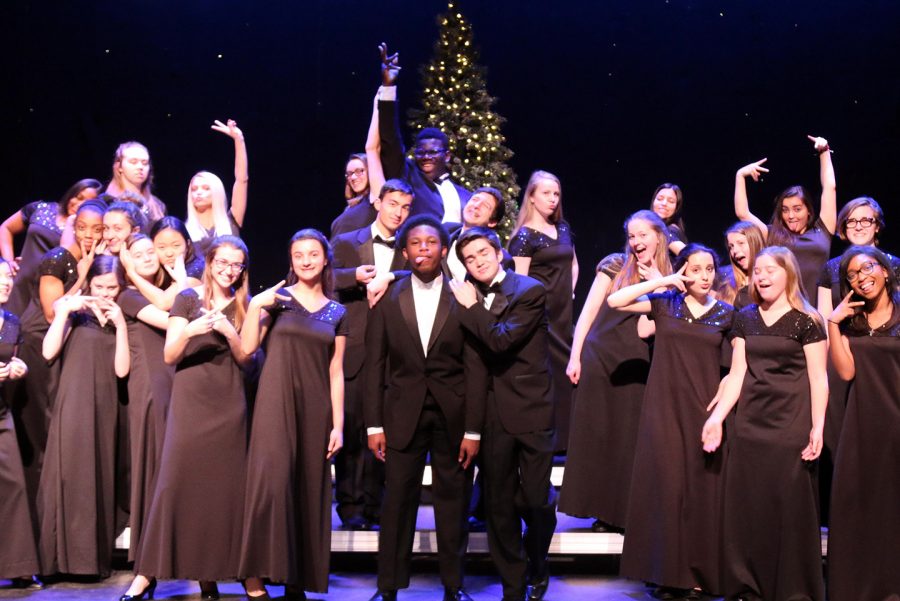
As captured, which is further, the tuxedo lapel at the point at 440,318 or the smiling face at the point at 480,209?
the smiling face at the point at 480,209

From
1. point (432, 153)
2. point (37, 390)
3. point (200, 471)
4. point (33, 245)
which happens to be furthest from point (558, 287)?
point (33, 245)

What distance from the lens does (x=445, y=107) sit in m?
7.95

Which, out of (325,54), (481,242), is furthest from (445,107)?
(481,242)

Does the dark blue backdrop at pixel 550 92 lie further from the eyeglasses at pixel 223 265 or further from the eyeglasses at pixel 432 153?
the eyeglasses at pixel 223 265

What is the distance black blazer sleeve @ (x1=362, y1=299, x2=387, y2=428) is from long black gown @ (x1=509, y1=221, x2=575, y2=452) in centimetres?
130

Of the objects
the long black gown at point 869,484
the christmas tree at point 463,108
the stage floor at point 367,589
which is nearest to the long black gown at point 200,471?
the stage floor at point 367,589

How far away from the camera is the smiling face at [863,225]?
564cm

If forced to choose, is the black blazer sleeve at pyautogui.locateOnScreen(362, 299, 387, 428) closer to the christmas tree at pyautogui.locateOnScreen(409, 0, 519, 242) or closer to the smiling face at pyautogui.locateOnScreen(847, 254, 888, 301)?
the smiling face at pyautogui.locateOnScreen(847, 254, 888, 301)

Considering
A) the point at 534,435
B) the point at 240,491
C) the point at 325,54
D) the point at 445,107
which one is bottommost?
the point at 240,491

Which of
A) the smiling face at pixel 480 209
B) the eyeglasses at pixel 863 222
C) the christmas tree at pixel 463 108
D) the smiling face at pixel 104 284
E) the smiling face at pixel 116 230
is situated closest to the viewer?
the smiling face at pixel 104 284

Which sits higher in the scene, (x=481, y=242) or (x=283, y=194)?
(x=283, y=194)

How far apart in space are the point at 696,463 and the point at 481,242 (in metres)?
1.42

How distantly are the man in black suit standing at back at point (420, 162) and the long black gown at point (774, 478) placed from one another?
1811 mm

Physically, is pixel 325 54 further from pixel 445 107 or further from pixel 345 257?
pixel 345 257
